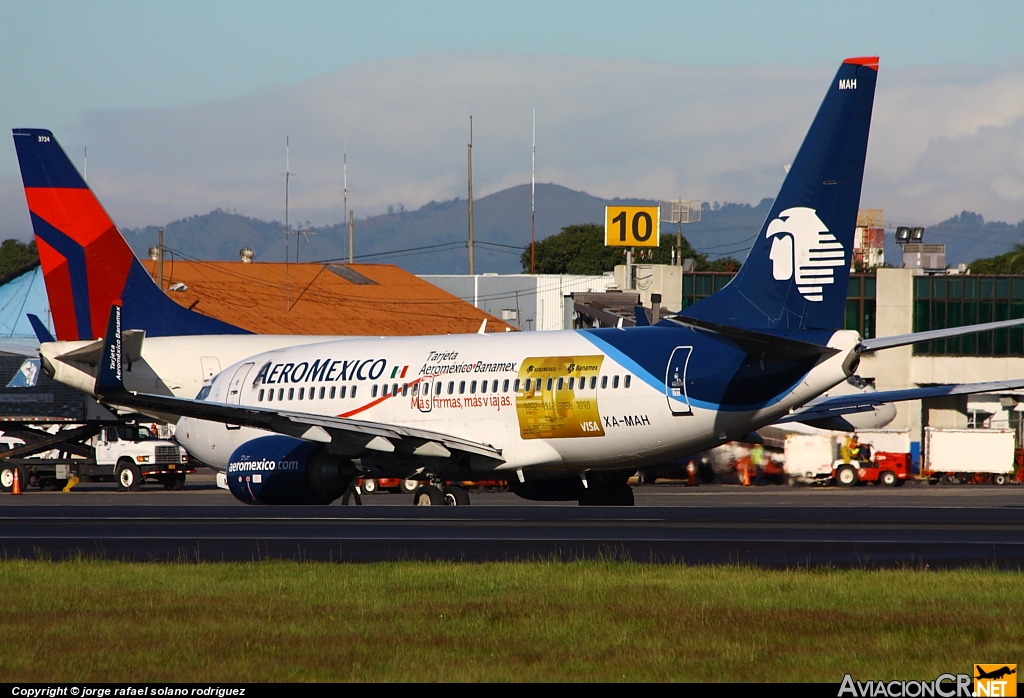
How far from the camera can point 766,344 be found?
24031 mm

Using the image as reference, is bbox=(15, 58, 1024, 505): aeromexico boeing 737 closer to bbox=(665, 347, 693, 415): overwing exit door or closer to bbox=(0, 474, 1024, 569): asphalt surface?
bbox=(665, 347, 693, 415): overwing exit door

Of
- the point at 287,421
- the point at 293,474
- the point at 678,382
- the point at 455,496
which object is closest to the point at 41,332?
the point at 293,474

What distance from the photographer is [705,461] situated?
51312 millimetres

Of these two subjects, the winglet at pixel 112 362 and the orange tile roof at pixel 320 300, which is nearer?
the winglet at pixel 112 362

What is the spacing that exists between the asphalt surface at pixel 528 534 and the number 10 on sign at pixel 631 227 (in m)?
56.2

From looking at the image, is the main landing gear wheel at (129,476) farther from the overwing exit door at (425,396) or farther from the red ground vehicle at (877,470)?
the red ground vehicle at (877,470)

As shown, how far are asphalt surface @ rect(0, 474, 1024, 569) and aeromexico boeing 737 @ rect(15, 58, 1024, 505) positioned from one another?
8.42 ft


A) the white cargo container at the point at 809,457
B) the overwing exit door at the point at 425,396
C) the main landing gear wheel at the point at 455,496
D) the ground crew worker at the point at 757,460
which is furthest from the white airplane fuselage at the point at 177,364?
the white cargo container at the point at 809,457

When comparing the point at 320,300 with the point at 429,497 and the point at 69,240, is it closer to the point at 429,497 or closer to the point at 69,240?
the point at 69,240

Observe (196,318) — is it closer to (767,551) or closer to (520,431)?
(520,431)

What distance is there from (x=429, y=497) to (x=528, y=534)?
9893mm

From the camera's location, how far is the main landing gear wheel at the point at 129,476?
4906 centimetres

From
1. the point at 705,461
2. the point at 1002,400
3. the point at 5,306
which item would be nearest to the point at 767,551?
the point at 705,461

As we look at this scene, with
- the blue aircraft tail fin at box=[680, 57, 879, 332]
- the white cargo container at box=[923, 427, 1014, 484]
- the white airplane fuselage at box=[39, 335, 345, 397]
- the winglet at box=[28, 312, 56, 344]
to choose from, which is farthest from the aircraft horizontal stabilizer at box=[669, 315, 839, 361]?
the white cargo container at box=[923, 427, 1014, 484]
